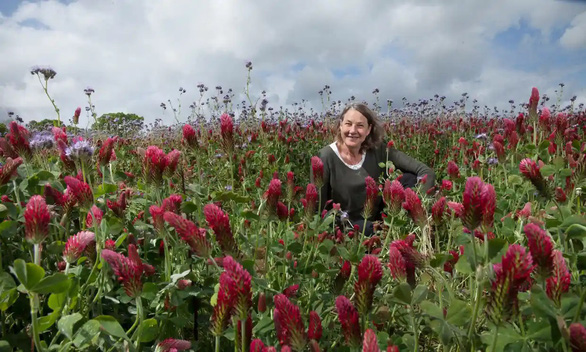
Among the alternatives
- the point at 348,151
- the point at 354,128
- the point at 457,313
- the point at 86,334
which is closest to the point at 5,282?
the point at 86,334

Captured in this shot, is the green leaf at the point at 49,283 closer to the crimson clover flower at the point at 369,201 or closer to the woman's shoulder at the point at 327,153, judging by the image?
the crimson clover flower at the point at 369,201

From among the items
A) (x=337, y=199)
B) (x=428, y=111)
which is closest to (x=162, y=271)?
(x=337, y=199)

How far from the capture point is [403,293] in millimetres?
1058

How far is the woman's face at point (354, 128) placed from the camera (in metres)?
4.34

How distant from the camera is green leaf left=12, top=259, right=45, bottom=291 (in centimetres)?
93

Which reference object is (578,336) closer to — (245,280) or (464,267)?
(464,267)

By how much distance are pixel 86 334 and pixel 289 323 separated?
0.53 meters

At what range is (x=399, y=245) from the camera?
1.33 metres

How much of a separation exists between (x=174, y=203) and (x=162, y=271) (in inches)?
10.9

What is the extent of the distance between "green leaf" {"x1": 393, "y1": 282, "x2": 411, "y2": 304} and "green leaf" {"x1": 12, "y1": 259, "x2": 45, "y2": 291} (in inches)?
31.6

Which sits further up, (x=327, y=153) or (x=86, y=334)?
(x=327, y=153)

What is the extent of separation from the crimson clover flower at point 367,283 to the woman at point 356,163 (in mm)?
3089

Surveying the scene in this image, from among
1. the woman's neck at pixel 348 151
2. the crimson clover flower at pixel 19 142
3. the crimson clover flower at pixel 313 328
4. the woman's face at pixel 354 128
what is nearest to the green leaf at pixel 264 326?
the crimson clover flower at pixel 313 328

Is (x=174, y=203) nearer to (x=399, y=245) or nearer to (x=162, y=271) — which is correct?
(x=162, y=271)
